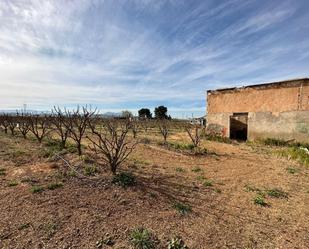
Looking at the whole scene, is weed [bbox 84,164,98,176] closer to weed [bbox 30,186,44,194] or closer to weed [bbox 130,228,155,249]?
weed [bbox 30,186,44,194]

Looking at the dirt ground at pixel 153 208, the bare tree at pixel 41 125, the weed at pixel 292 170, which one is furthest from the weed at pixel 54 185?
the bare tree at pixel 41 125

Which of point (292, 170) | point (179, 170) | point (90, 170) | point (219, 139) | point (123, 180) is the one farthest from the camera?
point (219, 139)

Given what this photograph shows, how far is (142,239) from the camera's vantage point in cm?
307

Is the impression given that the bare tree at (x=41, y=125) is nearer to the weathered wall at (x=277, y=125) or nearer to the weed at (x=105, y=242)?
the weed at (x=105, y=242)

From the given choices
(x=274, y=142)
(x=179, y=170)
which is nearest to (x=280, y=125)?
(x=274, y=142)

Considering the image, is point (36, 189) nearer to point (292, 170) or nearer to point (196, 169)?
point (196, 169)

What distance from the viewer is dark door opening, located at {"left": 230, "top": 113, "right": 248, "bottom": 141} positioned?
1404cm

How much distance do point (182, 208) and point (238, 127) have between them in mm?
11339

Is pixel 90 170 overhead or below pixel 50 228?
overhead

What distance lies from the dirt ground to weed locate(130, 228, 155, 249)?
0.10 m

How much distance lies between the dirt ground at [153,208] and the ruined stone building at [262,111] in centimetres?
530

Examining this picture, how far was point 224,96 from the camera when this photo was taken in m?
14.5

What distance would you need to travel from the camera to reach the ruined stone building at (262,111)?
11062 millimetres

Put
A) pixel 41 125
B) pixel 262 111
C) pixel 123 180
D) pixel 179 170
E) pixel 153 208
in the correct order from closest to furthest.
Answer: pixel 153 208 < pixel 123 180 < pixel 179 170 < pixel 262 111 < pixel 41 125
